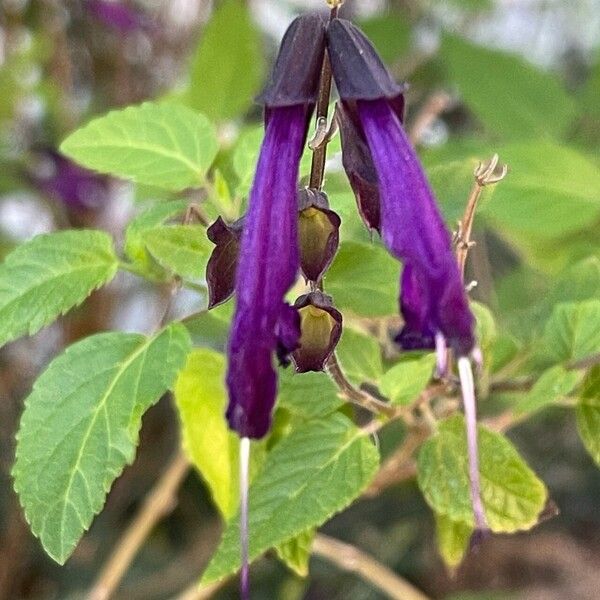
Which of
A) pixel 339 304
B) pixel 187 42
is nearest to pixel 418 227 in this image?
pixel 339 304

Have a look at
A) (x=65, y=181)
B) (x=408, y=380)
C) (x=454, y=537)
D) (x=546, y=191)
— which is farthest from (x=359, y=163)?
(x=65, y=181)

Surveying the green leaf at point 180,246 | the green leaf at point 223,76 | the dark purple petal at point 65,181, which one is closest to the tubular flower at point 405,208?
the green leaf at point 180,246

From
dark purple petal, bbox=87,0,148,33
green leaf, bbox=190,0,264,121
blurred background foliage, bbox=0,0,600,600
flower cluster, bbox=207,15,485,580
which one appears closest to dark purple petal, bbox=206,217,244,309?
flower cluster, bbox=207,15,485,580

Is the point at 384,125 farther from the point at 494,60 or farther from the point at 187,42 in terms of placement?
the point at 187,42

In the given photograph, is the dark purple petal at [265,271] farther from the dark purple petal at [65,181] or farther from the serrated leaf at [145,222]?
the dark purple petal at [65,181]

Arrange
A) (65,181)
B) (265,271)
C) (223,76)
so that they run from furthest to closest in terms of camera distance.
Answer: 1. (65,181)
2. (223,76)
3. (265,271)

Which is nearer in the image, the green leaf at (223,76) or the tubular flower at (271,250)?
the tubular flower at (271,250)

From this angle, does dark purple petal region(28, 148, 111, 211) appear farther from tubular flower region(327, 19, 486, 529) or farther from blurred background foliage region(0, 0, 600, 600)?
tubular flower region(327, 19, 486, 529)

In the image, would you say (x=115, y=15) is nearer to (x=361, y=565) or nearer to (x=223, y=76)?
(x=223, y=76)

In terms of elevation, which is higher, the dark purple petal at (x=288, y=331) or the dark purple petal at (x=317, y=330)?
the dark purple petal at (x=288, y=331)
